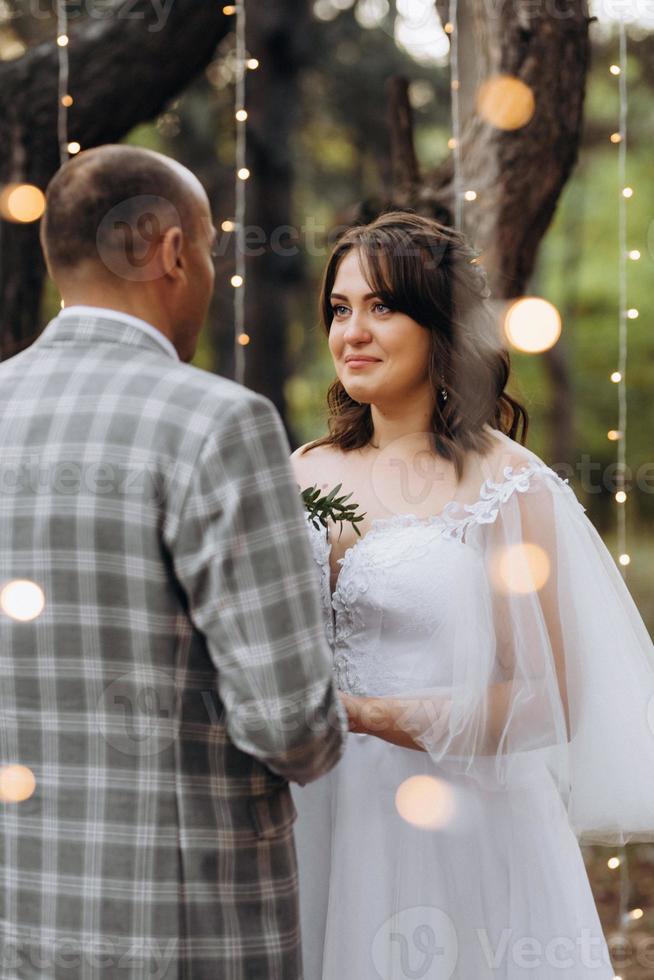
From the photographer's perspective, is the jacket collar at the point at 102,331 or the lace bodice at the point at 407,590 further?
the lace bodice at the point at 407,590

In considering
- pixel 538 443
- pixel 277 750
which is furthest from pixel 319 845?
pixel 538 443

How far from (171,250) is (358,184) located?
7906 millimetres

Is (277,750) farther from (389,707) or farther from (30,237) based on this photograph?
(30,237)

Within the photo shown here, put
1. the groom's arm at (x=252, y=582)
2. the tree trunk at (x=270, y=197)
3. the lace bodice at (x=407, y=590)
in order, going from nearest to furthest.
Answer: the groom's arm at (x=252, y=582), the lace bodice at (x=407, y=590), the tree trunk at (x=270, y=197)

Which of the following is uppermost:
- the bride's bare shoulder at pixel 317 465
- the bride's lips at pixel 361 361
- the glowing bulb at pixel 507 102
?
the glowing bulb at pixel 507 102

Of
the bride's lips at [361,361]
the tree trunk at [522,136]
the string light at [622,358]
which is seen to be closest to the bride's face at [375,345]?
the bride's lips at [361,361]

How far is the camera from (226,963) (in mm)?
1330

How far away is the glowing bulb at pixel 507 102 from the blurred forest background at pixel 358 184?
0.52 feet

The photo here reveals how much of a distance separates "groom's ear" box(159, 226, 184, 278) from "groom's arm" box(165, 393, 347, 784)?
21cm

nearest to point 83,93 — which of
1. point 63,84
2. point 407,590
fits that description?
point 63,84

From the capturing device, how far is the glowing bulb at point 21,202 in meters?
3.79

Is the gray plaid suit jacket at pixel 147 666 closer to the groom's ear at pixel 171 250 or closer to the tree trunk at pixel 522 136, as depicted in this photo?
the groom's ear at pixel 171 250

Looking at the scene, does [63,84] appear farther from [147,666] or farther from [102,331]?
[147,666]

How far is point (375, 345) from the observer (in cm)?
200
